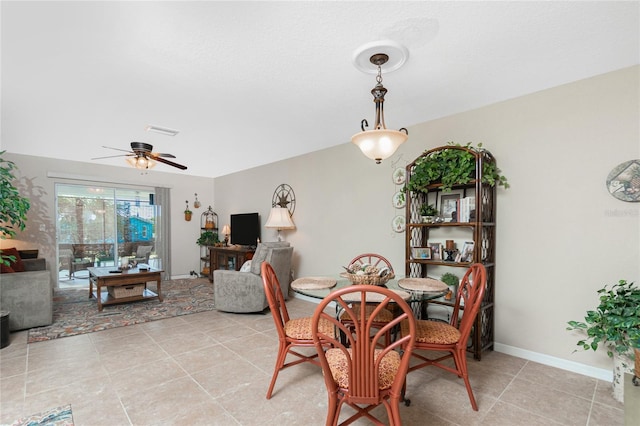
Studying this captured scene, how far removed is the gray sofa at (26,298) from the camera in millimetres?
3250

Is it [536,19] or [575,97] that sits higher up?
[536,19]

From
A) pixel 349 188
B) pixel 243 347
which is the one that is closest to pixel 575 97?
pixel 349 188

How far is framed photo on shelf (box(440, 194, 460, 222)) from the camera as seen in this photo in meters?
2.97

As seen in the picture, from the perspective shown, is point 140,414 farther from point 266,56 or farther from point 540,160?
point 540,160

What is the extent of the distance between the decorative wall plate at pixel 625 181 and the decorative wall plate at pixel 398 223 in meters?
1.80

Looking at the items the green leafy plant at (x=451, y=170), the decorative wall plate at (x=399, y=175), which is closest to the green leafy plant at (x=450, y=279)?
the green leafy plant at (x=451, y=170)

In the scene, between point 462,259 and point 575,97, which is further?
point 462,259

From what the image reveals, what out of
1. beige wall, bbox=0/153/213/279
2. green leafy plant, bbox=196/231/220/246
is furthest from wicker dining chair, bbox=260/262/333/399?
beige wall, bbox=0/153/213/279

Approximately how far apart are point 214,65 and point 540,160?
2.87 meters

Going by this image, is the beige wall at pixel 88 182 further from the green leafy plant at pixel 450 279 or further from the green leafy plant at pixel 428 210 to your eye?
the green leafy plant at pixel 450 279

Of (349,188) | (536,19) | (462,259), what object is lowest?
(462,259)

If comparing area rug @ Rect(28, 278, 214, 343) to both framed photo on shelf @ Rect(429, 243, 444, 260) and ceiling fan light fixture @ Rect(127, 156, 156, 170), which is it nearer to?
ceiling fan light fixture @ Rect(127, 156, 156, 170)

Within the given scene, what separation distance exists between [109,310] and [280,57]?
423 cm

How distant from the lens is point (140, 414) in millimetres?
1914
